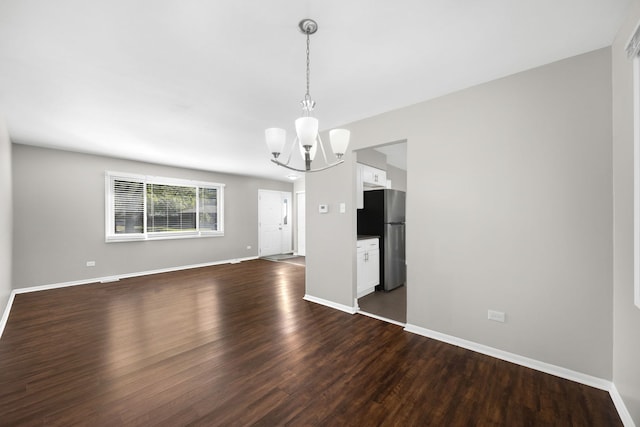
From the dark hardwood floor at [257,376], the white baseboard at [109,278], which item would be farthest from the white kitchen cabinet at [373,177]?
the white baseboard at [109,278]

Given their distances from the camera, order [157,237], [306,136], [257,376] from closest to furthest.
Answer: [306,136]
[257,376]
[157,237]

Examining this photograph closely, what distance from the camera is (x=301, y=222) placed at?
8578 mm

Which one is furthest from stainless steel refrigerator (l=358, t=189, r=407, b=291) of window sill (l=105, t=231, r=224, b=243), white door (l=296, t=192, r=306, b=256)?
window sill (l=105, t=231, r=224, b=243)

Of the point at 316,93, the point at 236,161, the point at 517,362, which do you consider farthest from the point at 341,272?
the point at 236,161

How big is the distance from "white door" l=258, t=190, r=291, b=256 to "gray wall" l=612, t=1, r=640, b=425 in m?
7.29

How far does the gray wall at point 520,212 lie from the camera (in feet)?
6.32

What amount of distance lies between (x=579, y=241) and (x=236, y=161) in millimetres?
5487

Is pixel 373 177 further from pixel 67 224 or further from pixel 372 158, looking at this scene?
pixel 67 224

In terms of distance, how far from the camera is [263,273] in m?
5.83

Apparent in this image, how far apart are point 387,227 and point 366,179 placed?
89cm

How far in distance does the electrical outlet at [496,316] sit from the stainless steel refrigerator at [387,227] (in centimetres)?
198

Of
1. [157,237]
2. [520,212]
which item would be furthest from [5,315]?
[520,212]

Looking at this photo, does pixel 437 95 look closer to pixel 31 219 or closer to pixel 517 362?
pixel 517 362

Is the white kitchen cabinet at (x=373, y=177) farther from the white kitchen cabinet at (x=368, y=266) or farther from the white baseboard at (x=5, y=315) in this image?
the white baseboard at (x=5, y=315)
